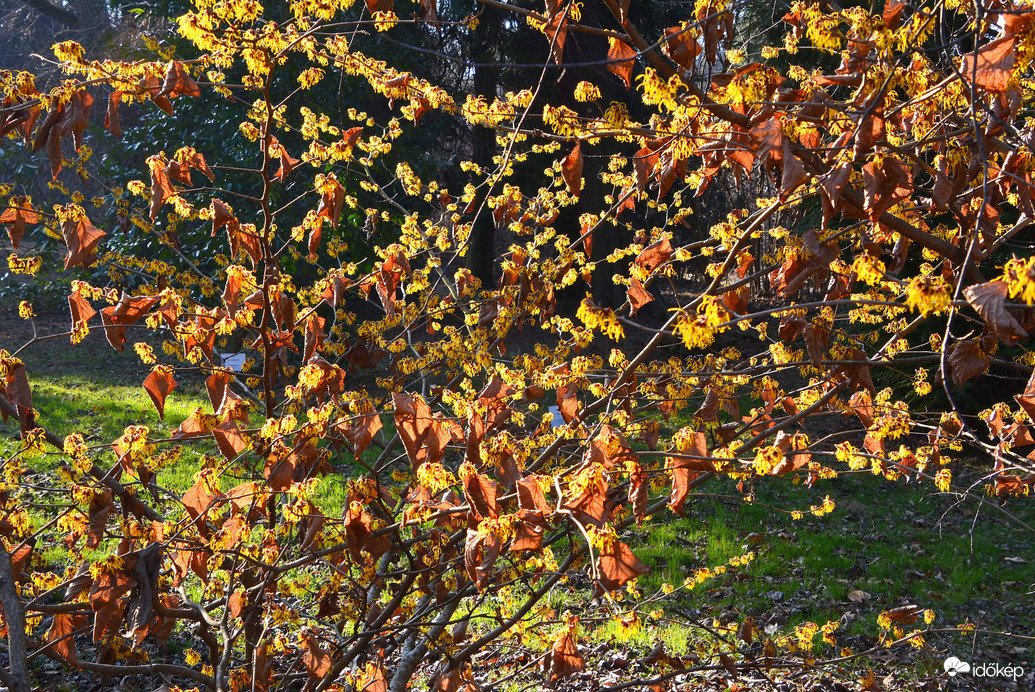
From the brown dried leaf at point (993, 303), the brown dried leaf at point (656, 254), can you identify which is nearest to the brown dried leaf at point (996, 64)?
the brown dried leaf at point (993, 303)

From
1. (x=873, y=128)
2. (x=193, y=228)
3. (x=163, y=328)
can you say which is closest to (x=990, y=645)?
(x=873, y=128)

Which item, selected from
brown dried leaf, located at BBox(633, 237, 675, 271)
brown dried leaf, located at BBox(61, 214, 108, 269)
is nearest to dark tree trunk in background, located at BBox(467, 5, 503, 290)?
brown dried leaf, located at BBox(633, 237, 675, 271)

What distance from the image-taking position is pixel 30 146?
1.72 metres

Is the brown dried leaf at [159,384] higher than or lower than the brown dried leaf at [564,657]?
higher

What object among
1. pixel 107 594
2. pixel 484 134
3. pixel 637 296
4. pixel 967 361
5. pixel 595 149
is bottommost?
pixel 595 149

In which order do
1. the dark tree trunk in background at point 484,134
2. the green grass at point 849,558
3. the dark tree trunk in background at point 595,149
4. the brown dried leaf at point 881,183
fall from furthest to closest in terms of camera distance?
the dark tree trunk in background at point 484,134 → the dark tree trunk in background at point 595,149 → the green grass at point 849,558 → the brown dried leaf at point 881,183

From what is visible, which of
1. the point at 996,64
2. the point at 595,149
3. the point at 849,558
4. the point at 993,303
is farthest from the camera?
the point at 595,149

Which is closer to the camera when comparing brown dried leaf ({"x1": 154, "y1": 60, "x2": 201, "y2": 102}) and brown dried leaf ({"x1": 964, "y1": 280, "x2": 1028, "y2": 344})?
brown dried leaf ({"x1": 964, "y1": 280, "x2": 1028, "y2": 344})

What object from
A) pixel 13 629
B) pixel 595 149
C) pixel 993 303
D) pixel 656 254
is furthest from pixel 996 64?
pixel 595 149

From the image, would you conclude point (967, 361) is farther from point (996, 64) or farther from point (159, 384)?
point (159, 384)

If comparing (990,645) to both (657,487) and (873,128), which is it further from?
(873,128)

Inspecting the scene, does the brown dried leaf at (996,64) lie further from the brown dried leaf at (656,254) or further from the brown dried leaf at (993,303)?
the brown dried leaf at (656,254)

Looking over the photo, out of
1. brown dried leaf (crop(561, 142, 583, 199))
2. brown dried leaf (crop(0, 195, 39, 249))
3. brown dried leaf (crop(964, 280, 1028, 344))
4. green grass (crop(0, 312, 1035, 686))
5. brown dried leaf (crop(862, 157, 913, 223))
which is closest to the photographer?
brown dried leaf (crop(964, 280, 1028, 344))

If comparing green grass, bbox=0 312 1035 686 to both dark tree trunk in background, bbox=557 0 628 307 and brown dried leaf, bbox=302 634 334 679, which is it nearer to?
brown dried leaf, bbox=302 634 334 679
